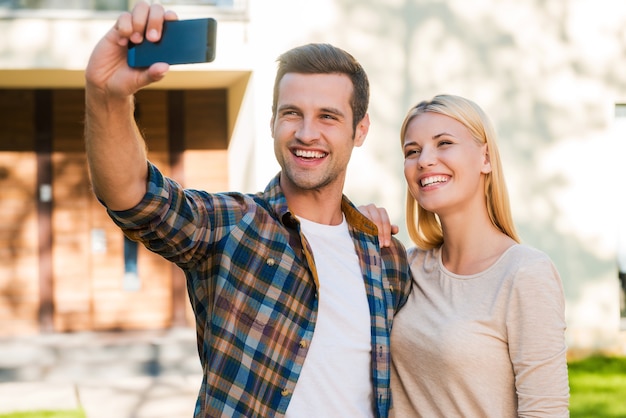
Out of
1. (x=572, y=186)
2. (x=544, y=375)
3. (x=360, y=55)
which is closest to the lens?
(x=544, y=375)

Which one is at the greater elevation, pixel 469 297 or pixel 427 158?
pixel 427 158

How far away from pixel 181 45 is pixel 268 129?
246 inches

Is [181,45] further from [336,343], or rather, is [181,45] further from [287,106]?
[336,343]

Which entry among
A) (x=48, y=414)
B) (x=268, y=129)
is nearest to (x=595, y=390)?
(x=268, y=129)

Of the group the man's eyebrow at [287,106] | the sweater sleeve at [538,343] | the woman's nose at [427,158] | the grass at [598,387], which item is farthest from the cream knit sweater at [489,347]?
the grass at [598,387]

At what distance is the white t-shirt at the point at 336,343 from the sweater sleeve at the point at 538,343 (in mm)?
424

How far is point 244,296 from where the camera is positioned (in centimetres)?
234

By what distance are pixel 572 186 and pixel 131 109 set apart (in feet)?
24.2

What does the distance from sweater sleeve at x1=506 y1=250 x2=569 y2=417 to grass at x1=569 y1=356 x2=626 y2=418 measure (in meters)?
3.88

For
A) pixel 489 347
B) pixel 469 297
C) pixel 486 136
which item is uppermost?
pixel 486 136

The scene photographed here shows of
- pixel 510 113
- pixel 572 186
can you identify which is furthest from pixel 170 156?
pixel 572 186

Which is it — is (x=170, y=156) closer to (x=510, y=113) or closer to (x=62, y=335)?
(x=62, y=335)

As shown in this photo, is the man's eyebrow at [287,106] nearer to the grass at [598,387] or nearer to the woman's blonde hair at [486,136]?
the woman's blonde hair at [486,136]

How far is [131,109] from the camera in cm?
193
